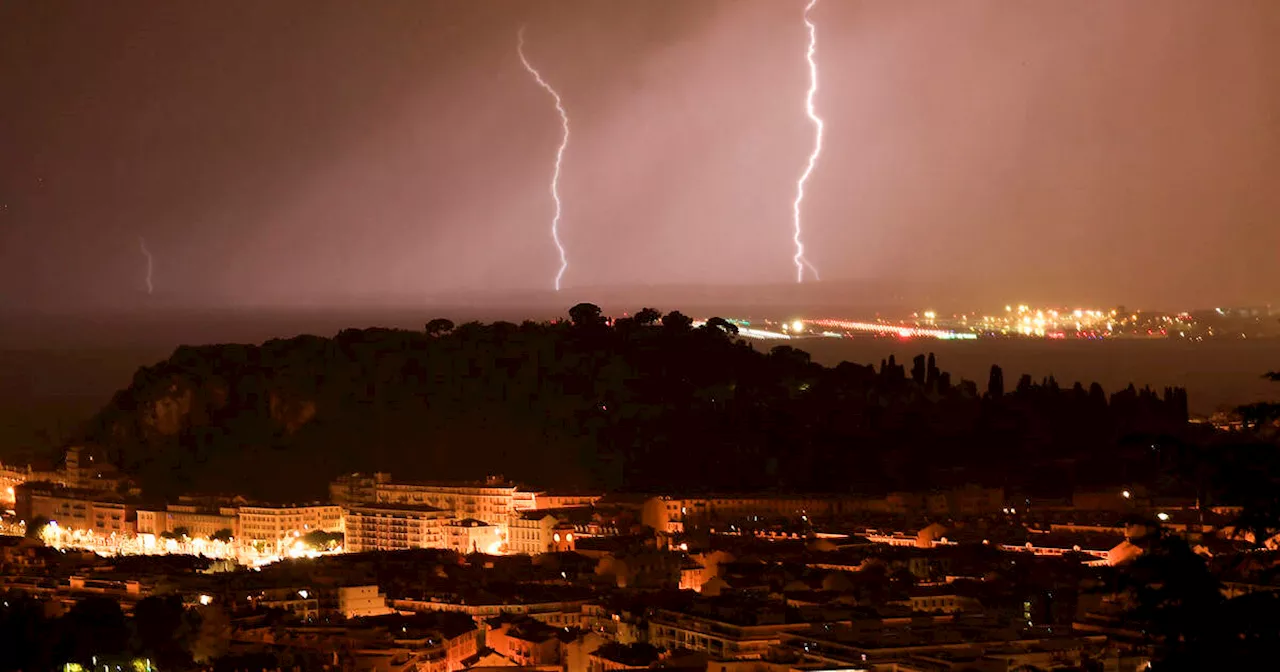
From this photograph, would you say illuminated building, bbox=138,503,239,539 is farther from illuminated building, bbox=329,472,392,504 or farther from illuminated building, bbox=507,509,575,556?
illuminated building, bbox=507,509,575,556

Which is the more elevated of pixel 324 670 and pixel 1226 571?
pixel 1226 571

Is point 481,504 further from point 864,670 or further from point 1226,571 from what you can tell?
point 1226,571

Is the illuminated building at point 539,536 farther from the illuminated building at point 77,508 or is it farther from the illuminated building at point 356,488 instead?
the illuminated building at point 77,508

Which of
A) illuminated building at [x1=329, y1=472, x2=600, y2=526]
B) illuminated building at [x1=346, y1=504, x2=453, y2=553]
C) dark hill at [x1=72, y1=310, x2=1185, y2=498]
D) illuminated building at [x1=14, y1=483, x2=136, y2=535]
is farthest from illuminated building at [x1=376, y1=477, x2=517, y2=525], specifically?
illuminated building at [x1=14, y1=483, x2=136, y2=535]

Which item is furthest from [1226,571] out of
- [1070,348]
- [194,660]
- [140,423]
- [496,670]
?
[1070,348]

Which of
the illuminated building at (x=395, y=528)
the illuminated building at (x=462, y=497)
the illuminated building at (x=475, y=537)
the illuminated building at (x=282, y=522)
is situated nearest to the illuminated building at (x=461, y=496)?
the illuminated building at (x=462, y=497)

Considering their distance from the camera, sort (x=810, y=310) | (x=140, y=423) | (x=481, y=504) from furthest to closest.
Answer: (x=810, y=310) → (x=140, y=423) → (x=481, y=504)

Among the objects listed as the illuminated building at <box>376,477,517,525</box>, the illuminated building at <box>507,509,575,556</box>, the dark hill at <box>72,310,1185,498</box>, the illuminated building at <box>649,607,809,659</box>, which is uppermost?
the dark hill at <box>72,310,1185,498</box>
